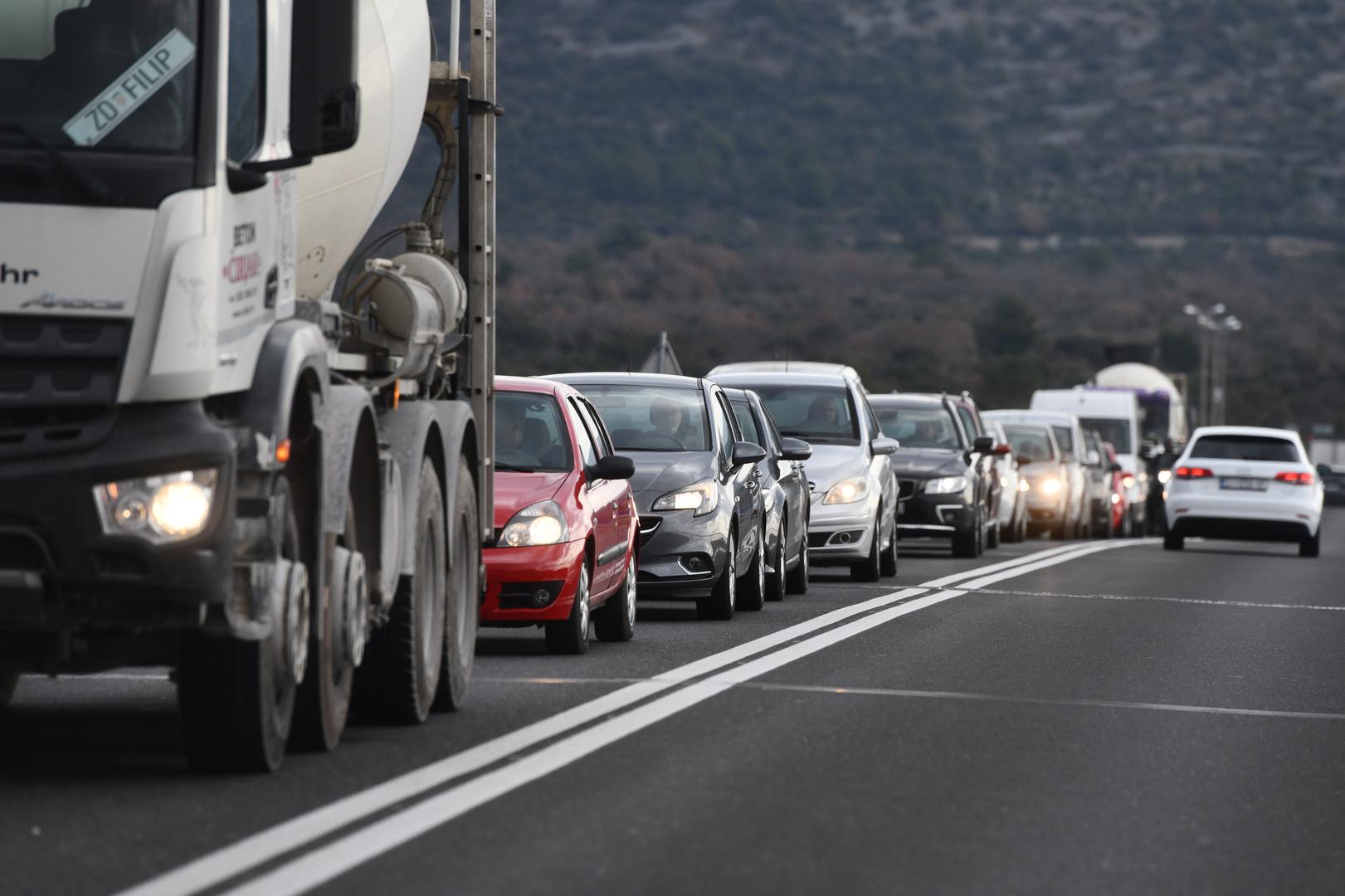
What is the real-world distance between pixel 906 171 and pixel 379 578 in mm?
163183

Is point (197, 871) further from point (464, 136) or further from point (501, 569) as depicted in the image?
point (501, 569)

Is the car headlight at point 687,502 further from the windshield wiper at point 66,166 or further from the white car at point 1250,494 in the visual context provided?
the white car at point 1250,494

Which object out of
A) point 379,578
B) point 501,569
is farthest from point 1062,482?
point 379,578

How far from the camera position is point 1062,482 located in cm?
3750

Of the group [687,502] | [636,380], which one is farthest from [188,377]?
[636,380]

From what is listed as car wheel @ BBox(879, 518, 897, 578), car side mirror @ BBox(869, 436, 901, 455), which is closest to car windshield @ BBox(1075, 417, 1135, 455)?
car wheel @ BBox(879, 518, 897, 578)

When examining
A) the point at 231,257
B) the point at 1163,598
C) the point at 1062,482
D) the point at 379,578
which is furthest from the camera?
the point at 1062,482

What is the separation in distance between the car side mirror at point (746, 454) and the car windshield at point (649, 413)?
31cm

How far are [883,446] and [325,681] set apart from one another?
13434mm

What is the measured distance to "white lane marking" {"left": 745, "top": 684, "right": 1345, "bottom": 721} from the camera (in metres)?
11.9

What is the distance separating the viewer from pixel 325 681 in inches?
358

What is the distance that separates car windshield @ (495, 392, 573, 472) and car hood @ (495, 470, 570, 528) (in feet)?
0.65

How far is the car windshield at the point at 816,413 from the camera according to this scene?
22.4 m

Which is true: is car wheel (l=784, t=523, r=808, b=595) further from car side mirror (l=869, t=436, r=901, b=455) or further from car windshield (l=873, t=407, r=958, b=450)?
car windshield (l=873, t=407, r=958, b=450)
